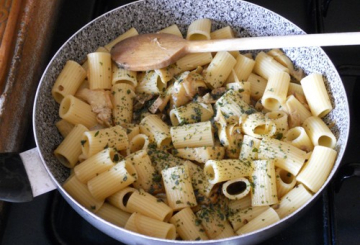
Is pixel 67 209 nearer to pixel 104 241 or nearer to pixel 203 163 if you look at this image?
pixel 104 241

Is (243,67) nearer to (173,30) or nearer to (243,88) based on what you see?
(243,88)

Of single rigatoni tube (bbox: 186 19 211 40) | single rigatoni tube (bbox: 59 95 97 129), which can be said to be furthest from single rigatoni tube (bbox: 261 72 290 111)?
single rigatoni tube (bbox: 59 95 97 129)

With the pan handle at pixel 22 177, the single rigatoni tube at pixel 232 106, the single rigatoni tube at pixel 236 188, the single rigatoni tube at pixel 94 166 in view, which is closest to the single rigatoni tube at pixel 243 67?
the single rigatoni tube at pixel 232 106

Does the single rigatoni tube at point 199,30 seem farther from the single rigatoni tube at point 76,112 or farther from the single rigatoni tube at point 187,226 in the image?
the single rigatoni tube at point 187,226

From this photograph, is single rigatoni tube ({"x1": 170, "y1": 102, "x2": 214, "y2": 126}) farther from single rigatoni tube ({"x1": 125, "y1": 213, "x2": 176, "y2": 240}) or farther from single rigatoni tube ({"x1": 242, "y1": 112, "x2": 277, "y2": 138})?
single rigatoni tube ({"x1": 125, "y1": 213, "x2": 176, "y2": 240})

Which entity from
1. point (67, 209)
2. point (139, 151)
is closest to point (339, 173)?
point (139, 151)

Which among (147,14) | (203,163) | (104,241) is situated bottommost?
(104,241)
